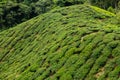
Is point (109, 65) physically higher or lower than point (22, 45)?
higher

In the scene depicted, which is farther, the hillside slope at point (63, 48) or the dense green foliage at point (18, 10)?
the dense green foliage at point (18, 10)

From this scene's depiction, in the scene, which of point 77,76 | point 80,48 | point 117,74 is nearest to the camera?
point 117,74

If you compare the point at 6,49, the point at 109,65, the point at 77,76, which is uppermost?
the point at 109,65

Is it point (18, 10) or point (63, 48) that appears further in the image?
point (18, 10)

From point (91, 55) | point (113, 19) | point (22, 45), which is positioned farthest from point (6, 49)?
point (91, 55)

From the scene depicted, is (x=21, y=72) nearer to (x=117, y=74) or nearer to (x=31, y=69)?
(x=31, y=69)

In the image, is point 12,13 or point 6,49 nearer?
point 6,49

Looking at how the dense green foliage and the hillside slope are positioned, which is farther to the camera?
the dense green foliage

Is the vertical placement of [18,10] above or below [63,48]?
below
